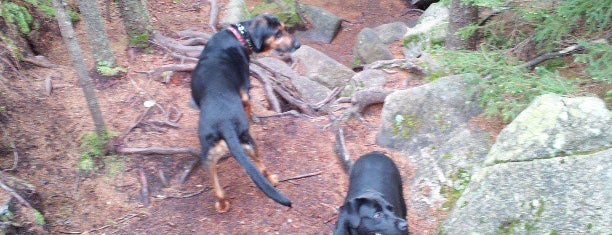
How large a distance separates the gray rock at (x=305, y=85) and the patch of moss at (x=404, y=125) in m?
2.17

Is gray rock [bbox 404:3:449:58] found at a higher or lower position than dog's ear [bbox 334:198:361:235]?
lower

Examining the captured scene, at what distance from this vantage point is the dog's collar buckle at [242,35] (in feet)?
19.1

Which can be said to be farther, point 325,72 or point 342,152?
point 325,72

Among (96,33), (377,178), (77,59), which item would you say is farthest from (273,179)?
(96,33)

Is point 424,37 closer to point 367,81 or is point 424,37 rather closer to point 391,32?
point 391,32

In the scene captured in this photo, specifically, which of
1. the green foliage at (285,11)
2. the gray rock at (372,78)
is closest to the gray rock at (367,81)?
the gray rock at (372,78)

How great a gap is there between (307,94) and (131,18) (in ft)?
10.2

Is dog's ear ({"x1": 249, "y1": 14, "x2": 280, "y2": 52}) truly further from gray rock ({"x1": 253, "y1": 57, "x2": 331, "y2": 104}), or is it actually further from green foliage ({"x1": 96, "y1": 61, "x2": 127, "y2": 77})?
green foliage ({"x1": 96, "y1": 61, "x2": 127, "y2": 77})

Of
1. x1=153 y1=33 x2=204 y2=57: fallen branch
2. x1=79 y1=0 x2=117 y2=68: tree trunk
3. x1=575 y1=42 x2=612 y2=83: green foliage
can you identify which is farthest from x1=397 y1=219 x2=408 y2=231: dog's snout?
x1=153 y1=33 x2=204 y2=57: fallen branch

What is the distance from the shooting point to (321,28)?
13164 mm

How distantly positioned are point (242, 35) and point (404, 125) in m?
2.36

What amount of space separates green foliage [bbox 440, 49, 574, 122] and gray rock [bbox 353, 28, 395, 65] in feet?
14.7

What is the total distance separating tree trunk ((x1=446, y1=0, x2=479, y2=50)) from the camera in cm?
663

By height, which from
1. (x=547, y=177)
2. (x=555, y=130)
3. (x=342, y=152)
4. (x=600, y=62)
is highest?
(x=600, y=62)
